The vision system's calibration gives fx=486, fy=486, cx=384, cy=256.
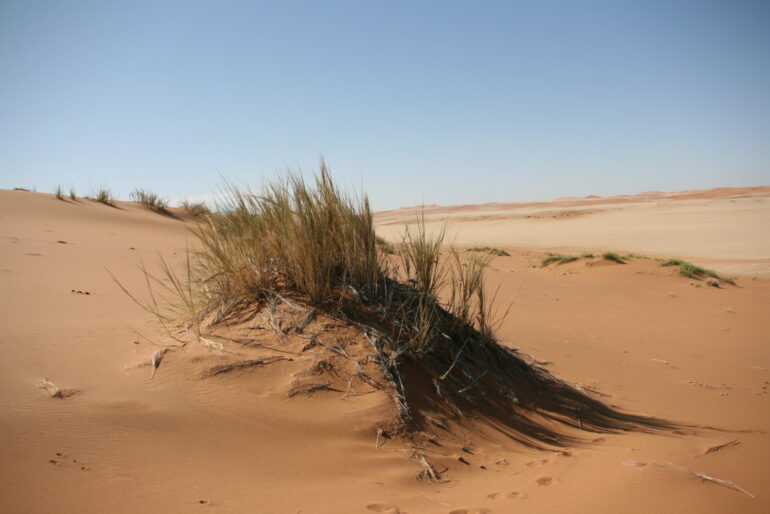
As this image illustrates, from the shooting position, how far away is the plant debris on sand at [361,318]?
9.71 ft

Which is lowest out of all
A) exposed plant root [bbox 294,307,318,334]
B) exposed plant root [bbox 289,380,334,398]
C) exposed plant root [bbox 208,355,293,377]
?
exposed plant root [bbox 289,380,334,398]

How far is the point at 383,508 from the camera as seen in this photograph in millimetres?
1925

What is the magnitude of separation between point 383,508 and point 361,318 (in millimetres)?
1485

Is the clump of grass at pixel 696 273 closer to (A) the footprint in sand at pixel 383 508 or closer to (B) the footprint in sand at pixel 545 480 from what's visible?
(B) the footprint in sand at pixel 545 480

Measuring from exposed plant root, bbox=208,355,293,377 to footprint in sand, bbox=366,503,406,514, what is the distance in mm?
1155

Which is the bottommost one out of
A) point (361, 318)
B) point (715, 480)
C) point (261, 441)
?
point (715, 480)

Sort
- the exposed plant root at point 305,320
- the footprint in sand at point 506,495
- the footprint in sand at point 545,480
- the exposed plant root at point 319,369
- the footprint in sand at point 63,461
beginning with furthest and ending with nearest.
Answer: the exposed plant root at point 305,320 < the exposed plant root at point 319,369 < the footprint in sand at point 545,480 < the footprint in sand at point 506,495 < the footprint in sand at point 63,461

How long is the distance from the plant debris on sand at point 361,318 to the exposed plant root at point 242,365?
0.01m

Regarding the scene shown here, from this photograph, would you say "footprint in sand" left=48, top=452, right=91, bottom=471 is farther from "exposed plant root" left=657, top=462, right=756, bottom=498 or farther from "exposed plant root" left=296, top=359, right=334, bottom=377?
"exposed plant root" left=657, top=462, right=756, bottom=498

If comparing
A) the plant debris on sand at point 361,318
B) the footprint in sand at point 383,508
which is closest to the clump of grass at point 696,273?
the plant debris on sand at point 361,318

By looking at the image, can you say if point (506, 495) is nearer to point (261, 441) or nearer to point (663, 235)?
point (261, 441)

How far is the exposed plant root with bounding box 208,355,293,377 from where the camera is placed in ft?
9.05

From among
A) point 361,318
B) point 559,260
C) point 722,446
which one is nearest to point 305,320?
point 361,318

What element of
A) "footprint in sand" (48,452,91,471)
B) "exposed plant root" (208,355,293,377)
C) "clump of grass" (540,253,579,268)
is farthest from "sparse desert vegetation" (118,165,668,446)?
"clump of grass" (540,253,579,268)
